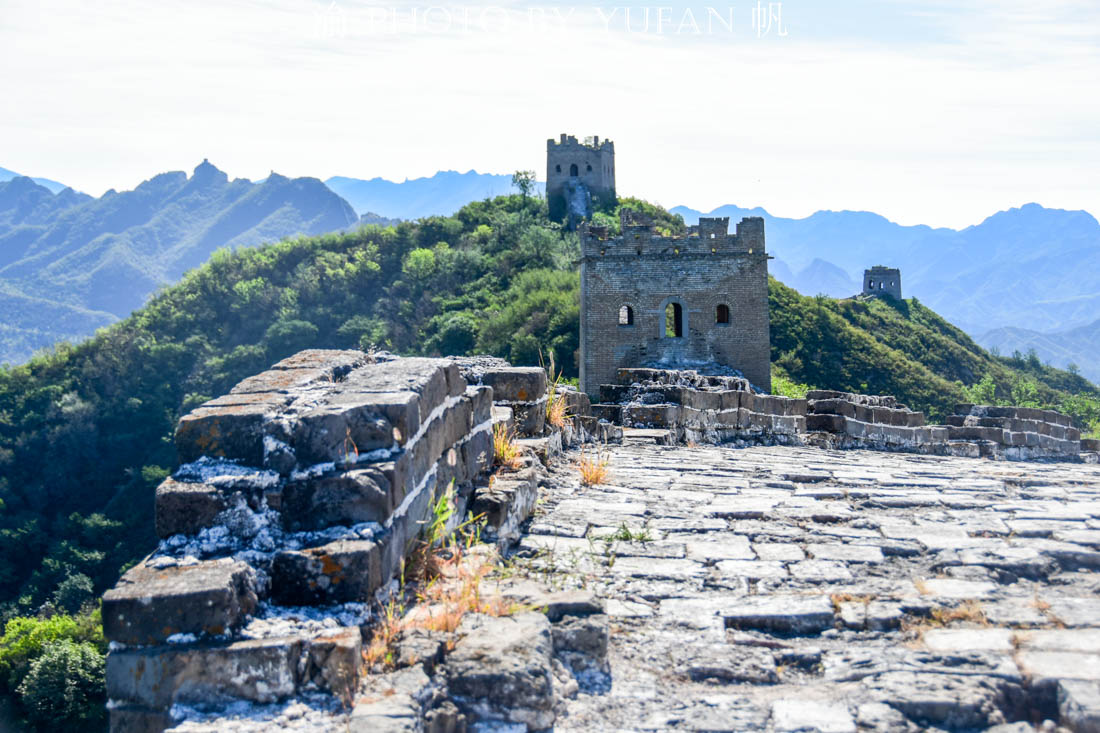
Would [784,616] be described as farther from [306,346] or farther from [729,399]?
[306,346]

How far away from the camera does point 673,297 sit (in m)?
28.8

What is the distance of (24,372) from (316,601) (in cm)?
6691

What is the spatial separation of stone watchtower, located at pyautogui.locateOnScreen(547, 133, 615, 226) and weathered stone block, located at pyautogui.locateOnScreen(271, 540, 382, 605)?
62.2 m

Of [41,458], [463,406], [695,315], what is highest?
[695,315]

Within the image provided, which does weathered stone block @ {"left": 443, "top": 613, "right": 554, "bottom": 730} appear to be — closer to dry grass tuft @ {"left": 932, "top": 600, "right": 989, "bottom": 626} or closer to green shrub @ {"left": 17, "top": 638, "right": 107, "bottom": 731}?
dry grass tuft @ {"left": 932, "top": 600, "right": 989, "bottom": 626}

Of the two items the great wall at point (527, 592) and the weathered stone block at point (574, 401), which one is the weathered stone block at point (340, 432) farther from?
the weathered stone block at point (574, 401)

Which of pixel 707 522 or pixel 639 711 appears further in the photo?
pixel 707 522

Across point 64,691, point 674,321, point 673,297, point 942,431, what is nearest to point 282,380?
point 942,431

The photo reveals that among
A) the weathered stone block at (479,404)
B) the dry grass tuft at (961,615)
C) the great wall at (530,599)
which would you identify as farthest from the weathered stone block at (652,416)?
the dry grass tuft at (961,615)

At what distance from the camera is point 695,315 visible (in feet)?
95.2

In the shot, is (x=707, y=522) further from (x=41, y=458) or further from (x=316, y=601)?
(x=41, y=458)

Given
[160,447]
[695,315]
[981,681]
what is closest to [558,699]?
[981,681]

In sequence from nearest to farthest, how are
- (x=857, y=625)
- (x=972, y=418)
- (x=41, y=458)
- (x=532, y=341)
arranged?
(x=857, y=625) < (x=972, y=418) < (x=532, y=341) < (x=41, y=458)

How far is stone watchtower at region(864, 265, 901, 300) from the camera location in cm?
7131
